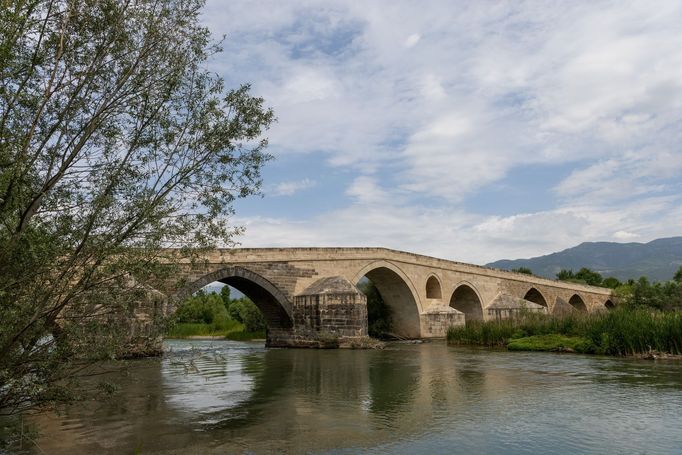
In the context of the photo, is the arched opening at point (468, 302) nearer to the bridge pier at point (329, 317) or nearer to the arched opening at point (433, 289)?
the arched opening at point (433, 289)

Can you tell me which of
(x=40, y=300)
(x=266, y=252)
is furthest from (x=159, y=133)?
(x=266, y=252)

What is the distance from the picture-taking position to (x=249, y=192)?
6.84 m

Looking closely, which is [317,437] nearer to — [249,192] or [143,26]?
[249,192]

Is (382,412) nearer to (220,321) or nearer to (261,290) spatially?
(261,290)

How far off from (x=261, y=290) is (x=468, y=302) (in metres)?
18.2

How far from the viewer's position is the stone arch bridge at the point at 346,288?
22.6m

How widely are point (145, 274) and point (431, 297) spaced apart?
28.5 m

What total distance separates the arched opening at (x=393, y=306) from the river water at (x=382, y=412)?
16037 millimetres

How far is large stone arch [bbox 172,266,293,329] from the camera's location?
69.8 feet

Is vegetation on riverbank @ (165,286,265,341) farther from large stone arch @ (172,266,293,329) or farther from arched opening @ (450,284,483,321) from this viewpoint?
arched opening @ (450,284,483,321)

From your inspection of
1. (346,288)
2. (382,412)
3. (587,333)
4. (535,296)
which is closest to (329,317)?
(346,288)

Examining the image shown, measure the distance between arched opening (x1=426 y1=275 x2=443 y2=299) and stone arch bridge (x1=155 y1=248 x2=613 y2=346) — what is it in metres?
0.01

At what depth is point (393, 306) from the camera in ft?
105

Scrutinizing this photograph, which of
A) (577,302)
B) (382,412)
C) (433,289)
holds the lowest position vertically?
(382,412)
